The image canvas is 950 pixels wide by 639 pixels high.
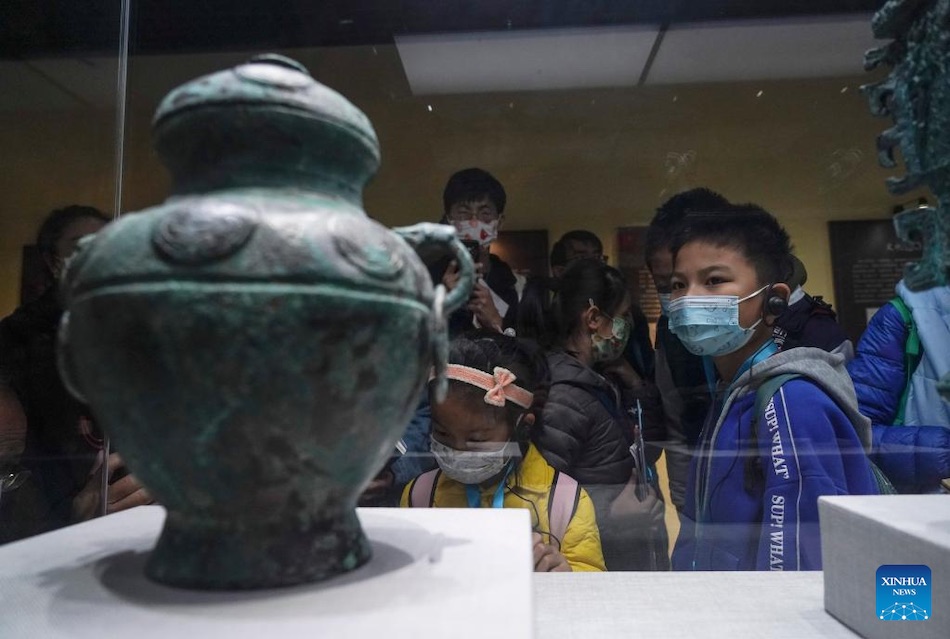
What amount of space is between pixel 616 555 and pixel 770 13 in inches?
74.8

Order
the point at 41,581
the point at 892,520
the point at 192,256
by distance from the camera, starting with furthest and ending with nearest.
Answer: the point at 892,520, the point at 41,581, the point at 192,256

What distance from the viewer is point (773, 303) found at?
7.11ft

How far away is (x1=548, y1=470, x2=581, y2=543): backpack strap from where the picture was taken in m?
2.16

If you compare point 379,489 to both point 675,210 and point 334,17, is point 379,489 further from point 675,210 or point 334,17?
point 334,17

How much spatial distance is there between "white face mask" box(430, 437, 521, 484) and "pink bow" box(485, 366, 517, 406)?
0.15 meters

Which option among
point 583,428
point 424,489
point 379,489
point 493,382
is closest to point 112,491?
point 379,489

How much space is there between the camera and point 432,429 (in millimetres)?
2170

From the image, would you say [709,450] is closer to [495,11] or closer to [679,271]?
[679,271]

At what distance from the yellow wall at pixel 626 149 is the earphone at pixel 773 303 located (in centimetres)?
20

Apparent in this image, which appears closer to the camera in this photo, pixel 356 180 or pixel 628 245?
pixel 356 180

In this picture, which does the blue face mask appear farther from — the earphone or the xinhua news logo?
the xinhua news logo

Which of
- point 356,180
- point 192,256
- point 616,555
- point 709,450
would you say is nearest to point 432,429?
point 616,555

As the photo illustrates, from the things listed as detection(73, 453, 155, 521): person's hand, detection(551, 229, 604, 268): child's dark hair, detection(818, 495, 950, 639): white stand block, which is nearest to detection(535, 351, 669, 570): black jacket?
detection(551, 229, 604, 268): child's dark hair

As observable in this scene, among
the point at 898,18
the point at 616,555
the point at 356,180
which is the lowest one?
the point at 616,555
